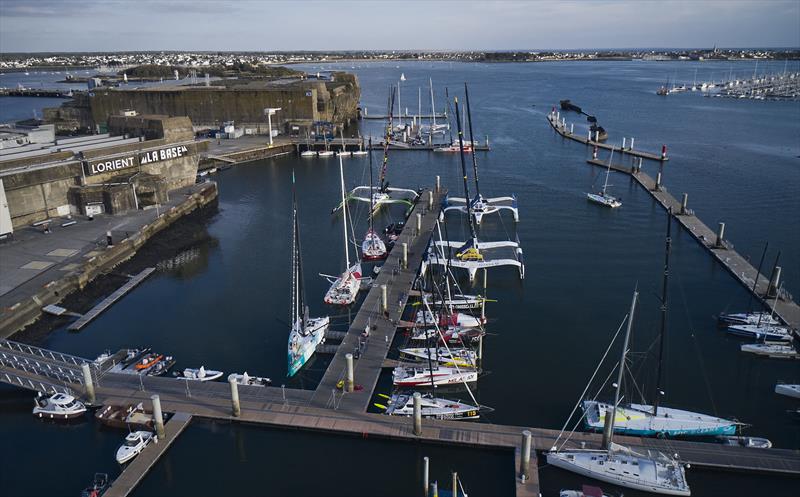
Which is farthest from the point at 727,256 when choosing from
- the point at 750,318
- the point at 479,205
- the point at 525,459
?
the point at 525,459

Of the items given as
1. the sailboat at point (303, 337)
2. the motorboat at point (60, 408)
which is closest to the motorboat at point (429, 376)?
the sailboat at point (303, 337)

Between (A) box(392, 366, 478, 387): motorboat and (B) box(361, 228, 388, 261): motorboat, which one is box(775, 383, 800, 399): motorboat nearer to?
(A) box(392, 366, 478, 387): motorboat

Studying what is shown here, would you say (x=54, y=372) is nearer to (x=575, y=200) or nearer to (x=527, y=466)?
(x=527, y=466)

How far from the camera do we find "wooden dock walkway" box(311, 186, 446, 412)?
2567 centimetres

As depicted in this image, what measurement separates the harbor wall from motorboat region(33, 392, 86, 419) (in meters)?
8.42

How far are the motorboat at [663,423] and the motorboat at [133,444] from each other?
18.2m

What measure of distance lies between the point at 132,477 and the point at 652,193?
177 ft

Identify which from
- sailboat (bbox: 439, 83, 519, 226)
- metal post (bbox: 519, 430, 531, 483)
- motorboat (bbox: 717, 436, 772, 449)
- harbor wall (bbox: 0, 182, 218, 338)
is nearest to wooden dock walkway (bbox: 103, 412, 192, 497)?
metal post (bbox: 519, 430, 531, 483)

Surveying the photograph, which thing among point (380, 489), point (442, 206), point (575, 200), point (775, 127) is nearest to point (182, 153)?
point (442, 206)

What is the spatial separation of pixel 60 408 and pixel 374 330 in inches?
595

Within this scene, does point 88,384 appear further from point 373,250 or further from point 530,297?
point 530,297

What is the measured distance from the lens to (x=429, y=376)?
1083 inches

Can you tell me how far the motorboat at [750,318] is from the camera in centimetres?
3173

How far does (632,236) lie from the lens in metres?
48.2
